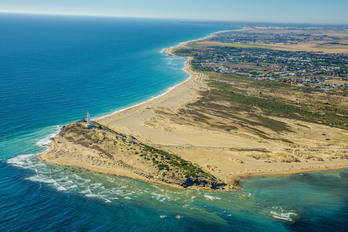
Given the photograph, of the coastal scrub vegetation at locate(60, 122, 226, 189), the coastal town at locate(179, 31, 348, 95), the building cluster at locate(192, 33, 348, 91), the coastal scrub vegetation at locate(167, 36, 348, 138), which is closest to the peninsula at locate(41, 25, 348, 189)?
the coastal scrub vegetation at locate(60, 122, 226, 189)

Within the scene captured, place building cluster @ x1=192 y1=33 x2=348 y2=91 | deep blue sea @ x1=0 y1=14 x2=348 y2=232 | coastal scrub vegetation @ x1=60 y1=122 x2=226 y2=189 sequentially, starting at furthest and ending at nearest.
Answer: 1. building cluster @ x1=192 y1=33 x2=348 y2=91
2. coastal scrub vegetation @ x1=60 y1=122 x2=226 y2=189
3. deep blue sea @ x1=0 y1=14 x2=348 y2=232

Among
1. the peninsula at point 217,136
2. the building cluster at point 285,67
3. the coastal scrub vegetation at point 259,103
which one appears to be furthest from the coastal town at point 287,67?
the peninsula at point 217,136

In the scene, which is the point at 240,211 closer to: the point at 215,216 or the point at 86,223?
the point at 215,216

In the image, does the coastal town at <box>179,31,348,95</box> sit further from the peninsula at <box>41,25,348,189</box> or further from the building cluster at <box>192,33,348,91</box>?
the peninsula at <box>41,25,348,189</box>

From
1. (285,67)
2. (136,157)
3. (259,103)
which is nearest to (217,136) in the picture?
(136,157)

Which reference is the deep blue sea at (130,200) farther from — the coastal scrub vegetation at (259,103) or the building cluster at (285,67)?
the building cluster at (285,67)

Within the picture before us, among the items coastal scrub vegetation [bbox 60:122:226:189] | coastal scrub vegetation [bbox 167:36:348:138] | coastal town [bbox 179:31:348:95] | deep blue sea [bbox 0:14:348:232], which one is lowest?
Answer: deep blue sea [bbox 0:14:348:232]

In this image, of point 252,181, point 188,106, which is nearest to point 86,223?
point 252,181

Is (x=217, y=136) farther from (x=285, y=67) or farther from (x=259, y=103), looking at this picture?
(x=285, y=67)

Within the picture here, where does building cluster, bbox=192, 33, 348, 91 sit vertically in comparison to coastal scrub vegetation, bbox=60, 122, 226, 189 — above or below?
above
